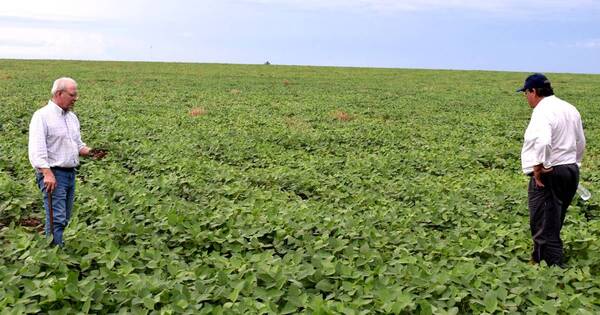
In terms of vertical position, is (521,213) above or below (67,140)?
below

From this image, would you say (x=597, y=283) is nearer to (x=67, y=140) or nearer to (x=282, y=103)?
(x=67, y=140)

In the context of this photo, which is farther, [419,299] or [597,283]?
[597,283]

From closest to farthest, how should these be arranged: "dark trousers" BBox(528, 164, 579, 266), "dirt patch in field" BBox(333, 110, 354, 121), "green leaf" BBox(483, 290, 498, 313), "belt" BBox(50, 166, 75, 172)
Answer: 1. "green leaf" BBox(483, 290, 498, 313)
2. "dark trousers" BBox(528, 164, 579, 266)
3. "belt" BBox(50, 166, 75, 172)
4. "dirt patch in field" BBox(333, 110, 354, 121)

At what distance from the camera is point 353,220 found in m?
6.30

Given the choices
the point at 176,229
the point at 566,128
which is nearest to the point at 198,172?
the point at 176,229

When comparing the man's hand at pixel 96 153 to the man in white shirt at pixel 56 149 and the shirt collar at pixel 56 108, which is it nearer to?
the man in white shirt at pixel 56 149

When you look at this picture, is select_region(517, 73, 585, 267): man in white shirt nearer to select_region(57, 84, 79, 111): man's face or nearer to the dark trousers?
the dark trousers

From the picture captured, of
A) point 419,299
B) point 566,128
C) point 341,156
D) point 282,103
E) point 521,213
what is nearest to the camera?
point 419,299

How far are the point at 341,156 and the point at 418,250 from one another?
623 cm

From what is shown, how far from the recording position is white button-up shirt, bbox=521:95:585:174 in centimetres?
504

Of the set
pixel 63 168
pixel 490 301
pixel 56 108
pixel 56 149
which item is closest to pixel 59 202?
pixel 63 168

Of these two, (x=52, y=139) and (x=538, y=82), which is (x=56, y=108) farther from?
(x=538, y=82)

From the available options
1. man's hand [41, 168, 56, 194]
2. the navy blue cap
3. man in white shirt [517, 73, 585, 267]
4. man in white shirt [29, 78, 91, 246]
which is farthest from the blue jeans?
the navy blue cap

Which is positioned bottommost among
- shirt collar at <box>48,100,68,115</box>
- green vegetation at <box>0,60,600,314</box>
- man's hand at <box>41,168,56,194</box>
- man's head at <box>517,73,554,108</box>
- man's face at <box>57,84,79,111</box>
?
green vegetation at <box>0,60,600,314</box>
